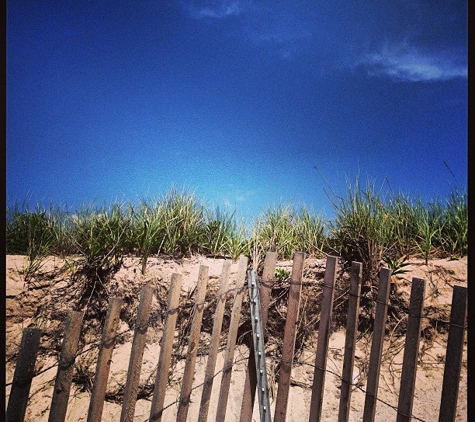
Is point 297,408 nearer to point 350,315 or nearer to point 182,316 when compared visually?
point 182,316

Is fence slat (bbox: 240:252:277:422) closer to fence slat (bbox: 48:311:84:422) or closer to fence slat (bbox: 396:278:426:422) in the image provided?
fence slat (bbox: 396:278:426:422)

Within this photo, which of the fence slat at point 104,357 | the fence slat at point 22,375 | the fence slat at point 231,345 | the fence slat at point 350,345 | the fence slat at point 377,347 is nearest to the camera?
the fence slat at point 22,375

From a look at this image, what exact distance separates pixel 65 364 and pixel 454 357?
85.4 inches

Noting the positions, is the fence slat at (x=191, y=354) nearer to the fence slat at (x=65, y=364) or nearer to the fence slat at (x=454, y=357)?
the fence slat at (x=65, y=364)

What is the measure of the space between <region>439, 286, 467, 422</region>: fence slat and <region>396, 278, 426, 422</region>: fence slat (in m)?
0.16

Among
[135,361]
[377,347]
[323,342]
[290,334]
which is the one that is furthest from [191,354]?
[377,347]

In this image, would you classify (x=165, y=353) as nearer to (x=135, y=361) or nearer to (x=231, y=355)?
(x=135, y=361)

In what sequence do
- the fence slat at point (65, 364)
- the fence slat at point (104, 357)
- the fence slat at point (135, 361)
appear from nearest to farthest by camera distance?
the fence slat at point (65, 364)
the fence slat at point (104, 357)
the fence slat at point (135, 361)

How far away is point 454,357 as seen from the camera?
190cm

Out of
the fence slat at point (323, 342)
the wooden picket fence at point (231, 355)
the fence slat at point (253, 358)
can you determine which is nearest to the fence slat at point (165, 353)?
the wooden picket fence at point (231, 355)

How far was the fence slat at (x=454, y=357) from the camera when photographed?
1872 mm

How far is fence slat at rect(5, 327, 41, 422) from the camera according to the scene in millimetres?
1546
